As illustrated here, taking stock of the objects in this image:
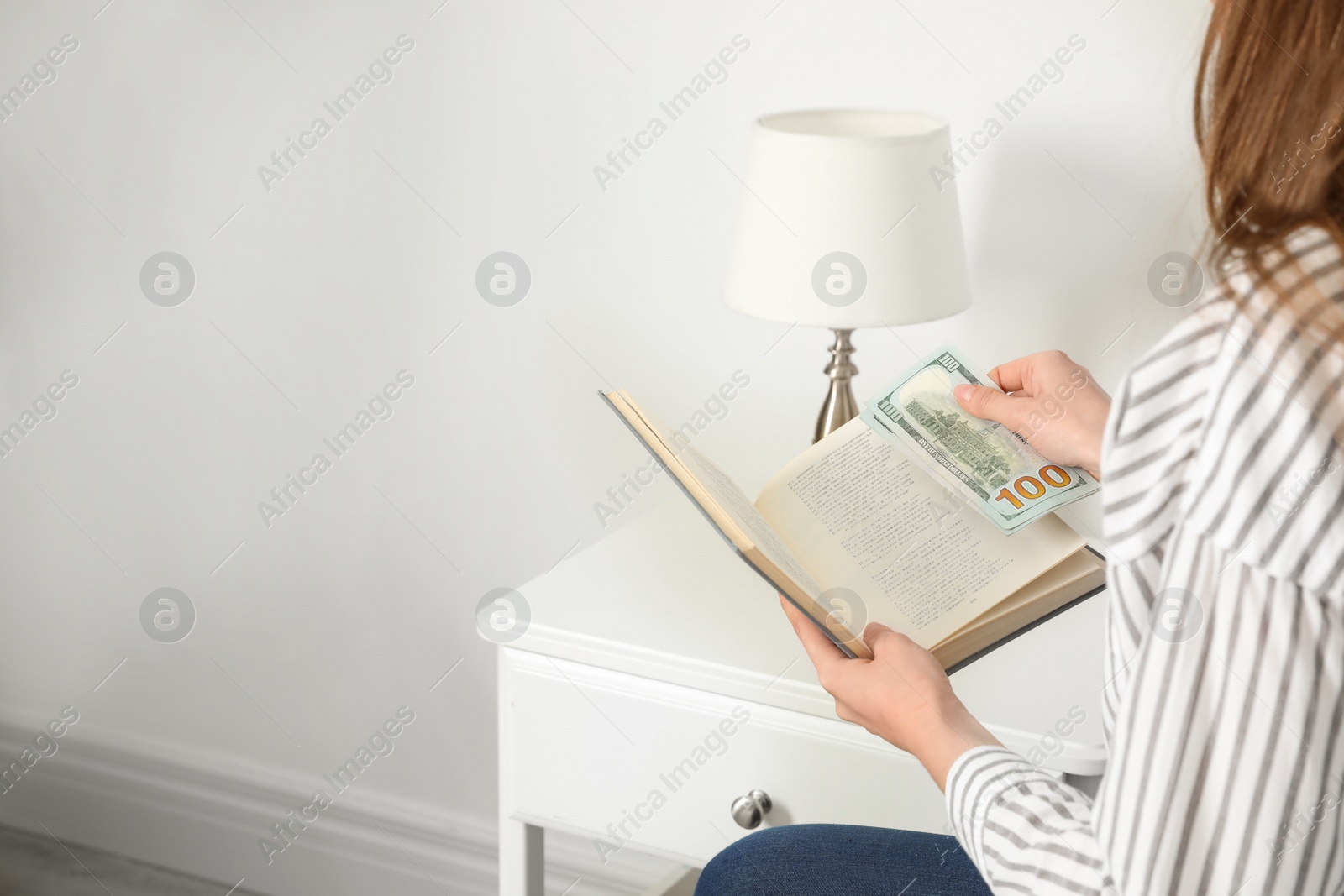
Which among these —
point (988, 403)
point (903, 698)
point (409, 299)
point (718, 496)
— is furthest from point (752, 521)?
point (409, 299)

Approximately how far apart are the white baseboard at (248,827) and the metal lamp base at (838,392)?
645mm

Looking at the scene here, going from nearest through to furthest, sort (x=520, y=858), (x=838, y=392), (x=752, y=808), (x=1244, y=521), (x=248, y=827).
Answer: (x=1244, y=521) → (x=752, y=808) → (x=520, y=858) → (x=838, y=392) → (x=248, y=827)

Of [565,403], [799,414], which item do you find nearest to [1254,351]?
[799,414]

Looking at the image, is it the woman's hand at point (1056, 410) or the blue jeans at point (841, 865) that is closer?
the blue jeans at point (841, 865)

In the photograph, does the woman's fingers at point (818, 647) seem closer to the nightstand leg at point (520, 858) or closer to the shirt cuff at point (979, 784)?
the shirt cuff at point (979, 784)

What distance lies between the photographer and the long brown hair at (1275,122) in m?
0.42

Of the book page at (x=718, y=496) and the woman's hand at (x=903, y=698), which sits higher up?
the book page at (x=718, y=496)

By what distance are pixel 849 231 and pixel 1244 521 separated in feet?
1.85

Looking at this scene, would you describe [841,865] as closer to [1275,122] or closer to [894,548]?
[894,548]

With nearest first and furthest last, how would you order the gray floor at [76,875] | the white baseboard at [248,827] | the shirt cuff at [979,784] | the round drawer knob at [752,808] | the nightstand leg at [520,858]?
1. the shirt cuff at [979,784]
2. the round drawer knob at [752,808]
3. the nightstand leg at [520,858]
4. the white baseboard at [248,827]
5. the gray floor at [76,875]

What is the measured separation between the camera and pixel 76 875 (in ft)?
5.32

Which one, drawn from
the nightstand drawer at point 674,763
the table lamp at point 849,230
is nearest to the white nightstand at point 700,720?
the nightstand drawer at point 674,763

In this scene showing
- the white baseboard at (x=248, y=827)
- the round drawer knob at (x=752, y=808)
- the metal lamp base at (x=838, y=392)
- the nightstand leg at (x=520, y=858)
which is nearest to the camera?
the round drawer knob at (x=752, y=808)

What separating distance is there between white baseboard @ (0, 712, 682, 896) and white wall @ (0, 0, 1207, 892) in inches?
0.8
